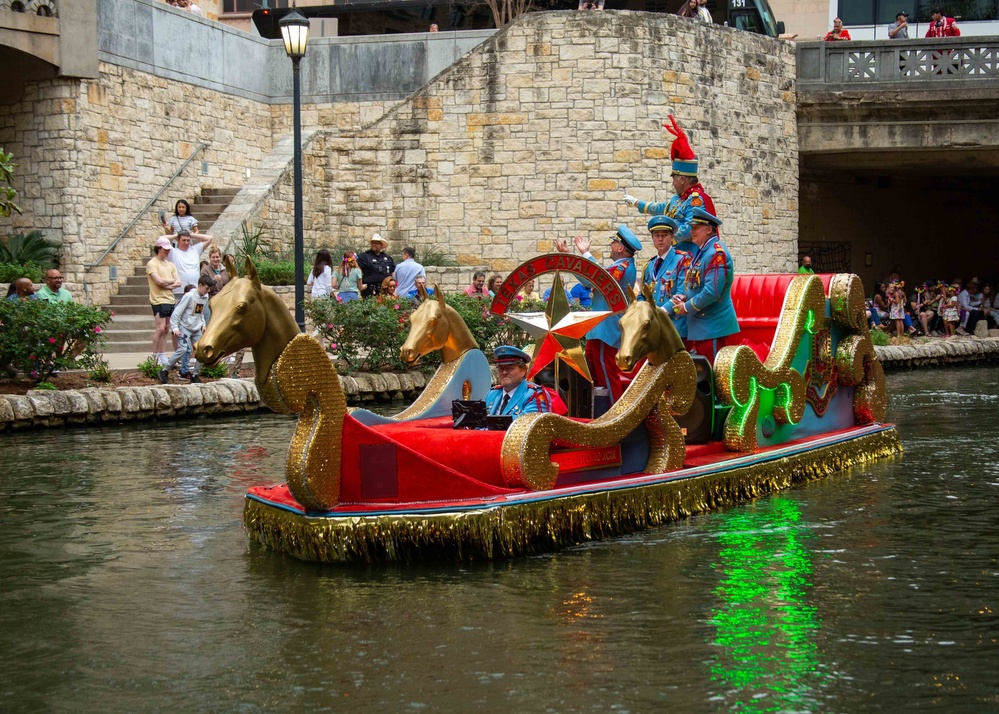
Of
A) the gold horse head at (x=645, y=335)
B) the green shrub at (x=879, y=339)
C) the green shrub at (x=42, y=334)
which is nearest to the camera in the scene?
the gold horse head at (x=645, y=335)

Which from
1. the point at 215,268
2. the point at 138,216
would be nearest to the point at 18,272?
the point at 138,216

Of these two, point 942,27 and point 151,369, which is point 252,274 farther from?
point 942,27

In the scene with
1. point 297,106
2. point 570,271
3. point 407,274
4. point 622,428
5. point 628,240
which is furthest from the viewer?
point 407,274

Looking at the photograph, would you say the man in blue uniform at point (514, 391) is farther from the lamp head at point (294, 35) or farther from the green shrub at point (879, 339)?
the green shrub at point (879, 339)

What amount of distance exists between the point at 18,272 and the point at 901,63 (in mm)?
16705

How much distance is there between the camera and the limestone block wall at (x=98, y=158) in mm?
20234

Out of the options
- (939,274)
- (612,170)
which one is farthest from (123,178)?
(939,274)

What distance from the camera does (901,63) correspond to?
25.4 m

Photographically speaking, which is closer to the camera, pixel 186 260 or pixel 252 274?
pixel 252 274

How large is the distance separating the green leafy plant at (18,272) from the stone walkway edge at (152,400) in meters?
5.63

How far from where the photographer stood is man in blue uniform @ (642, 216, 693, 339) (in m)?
9.66

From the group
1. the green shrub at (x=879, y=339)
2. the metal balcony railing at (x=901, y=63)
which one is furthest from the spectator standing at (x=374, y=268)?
the metal balcony railing at (x=901, y=63)

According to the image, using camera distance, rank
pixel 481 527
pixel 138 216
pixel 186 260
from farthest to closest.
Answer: pixel 138 216
pixel 186 260
pixel 481 527

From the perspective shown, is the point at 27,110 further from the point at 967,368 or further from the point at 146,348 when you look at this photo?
the point at 967,368
